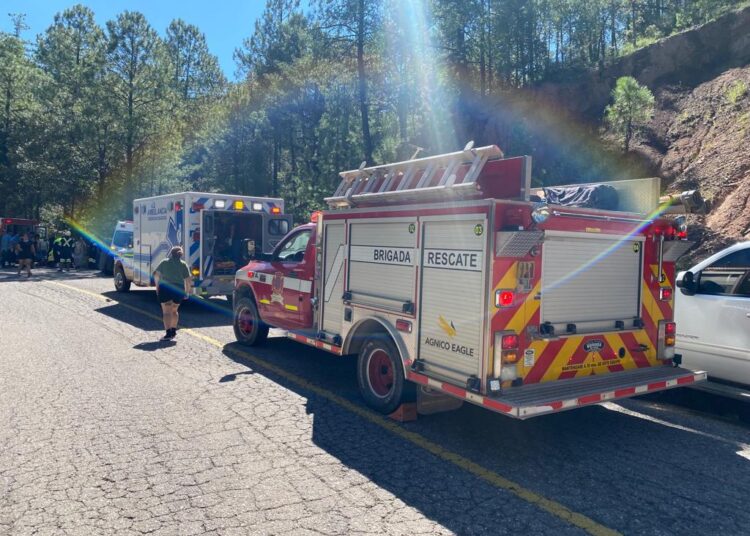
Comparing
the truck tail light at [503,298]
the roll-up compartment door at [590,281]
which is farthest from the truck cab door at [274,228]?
the truck tail light at [503,298]

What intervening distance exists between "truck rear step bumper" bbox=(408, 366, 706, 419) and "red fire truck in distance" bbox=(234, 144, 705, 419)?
0.05ft

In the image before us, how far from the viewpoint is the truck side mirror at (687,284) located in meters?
6.57

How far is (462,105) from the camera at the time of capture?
114ft

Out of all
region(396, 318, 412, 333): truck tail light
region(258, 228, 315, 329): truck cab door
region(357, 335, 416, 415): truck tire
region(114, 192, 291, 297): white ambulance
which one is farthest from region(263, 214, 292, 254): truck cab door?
region(396, 318, 412, 333): truck tail light

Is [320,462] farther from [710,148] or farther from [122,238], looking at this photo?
[710,148]

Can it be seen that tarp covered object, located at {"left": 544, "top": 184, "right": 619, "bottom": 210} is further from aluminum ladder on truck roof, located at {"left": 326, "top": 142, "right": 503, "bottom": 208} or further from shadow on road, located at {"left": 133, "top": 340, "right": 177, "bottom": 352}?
shadow on road, located at {"left": 133, "top": 340, "right": 177, "bottom": 352}

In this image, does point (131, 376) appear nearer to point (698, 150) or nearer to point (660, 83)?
point (698, 150)

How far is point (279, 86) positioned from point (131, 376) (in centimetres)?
2797

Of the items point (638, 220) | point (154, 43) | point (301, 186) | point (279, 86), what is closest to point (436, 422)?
point (638, 220)

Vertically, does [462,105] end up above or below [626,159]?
above

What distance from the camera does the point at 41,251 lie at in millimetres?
31312

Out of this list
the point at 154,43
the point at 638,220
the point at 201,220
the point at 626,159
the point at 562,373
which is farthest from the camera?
the point at 154,43

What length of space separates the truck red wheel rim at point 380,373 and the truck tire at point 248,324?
337cm

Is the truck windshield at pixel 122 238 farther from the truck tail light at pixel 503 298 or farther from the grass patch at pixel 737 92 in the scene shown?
the grass patch at pixel 737 92
